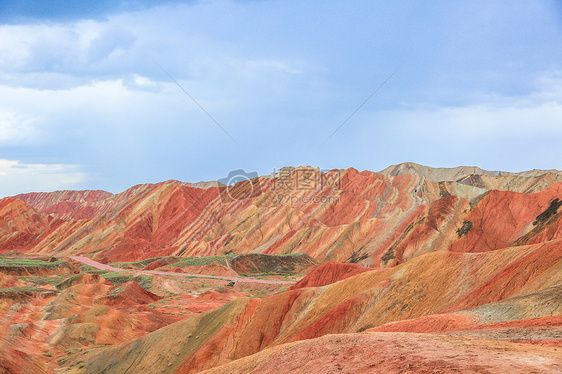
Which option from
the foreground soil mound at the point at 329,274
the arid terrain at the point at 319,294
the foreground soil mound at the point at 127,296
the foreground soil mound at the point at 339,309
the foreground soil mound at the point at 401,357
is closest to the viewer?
the foreground soil mound at the point at 401,357

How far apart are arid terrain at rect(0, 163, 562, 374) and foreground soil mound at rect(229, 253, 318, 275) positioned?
0.29m

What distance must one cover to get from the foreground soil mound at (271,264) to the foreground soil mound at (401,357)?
59419mm

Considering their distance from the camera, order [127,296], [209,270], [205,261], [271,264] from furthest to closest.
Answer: [205,261] → [271,264] → [209,270] → [127,296]

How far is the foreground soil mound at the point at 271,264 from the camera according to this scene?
74.7 metres

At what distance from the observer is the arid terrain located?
1328 centimetres

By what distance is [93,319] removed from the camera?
34.0m

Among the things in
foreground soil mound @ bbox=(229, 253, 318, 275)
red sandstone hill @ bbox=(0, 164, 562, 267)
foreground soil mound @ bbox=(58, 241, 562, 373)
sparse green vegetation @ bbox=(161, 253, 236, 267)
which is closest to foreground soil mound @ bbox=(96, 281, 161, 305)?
foreground soil mound @ bbox=(58, 241, 562, 373)

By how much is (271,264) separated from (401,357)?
66.3 metres

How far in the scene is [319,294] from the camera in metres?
29.8

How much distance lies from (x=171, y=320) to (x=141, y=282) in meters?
25.9

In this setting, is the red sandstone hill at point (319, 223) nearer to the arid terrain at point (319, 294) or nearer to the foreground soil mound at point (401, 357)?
the arid terrain at point (319, 294)

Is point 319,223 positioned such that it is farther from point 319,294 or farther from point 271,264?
point 319,294

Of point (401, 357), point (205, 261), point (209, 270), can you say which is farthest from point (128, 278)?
point (401, 357)

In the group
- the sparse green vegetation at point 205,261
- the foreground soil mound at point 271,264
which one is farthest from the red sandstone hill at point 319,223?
the sparse green vegetation at point 205,261
